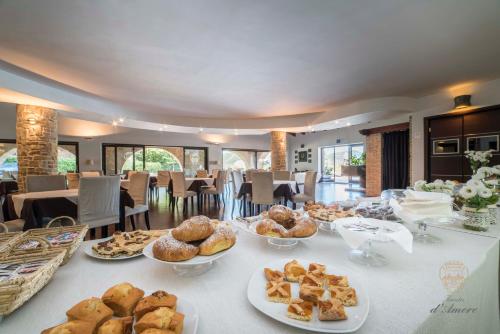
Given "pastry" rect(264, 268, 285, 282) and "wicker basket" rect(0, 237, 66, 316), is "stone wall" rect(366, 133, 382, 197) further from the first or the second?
"wicker basket" rect(0, 237, 66, 316)

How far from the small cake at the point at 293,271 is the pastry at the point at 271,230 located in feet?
0.55

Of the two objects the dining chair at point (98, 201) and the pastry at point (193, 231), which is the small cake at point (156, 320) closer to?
the pastry at point (193, 231)

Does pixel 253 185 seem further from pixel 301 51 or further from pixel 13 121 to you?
pixel 13 121

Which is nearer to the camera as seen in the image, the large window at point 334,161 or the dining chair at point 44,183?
the dining chair at point 44,183

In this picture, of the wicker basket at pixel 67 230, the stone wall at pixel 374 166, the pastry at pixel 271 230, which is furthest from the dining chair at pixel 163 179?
the stone wall at pixel 374 166

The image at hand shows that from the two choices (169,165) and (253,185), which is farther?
(169,165)

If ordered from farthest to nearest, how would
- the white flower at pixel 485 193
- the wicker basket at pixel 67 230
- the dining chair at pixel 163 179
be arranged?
the dining chair at pixel 163 179
the white flower at pixel 485 193
the wicker basket at pixel 67 230

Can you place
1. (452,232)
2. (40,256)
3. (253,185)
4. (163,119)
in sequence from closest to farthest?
(40,256), (452,232), (253,185), (163,119)

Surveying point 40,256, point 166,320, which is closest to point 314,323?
point 166,320

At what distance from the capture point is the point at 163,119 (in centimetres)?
603

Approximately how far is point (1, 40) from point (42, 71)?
0.83 meters

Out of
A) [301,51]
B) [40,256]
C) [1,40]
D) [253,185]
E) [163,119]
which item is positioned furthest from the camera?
[163,119]

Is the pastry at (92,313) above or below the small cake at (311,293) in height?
above

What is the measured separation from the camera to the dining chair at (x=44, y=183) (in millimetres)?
2934
